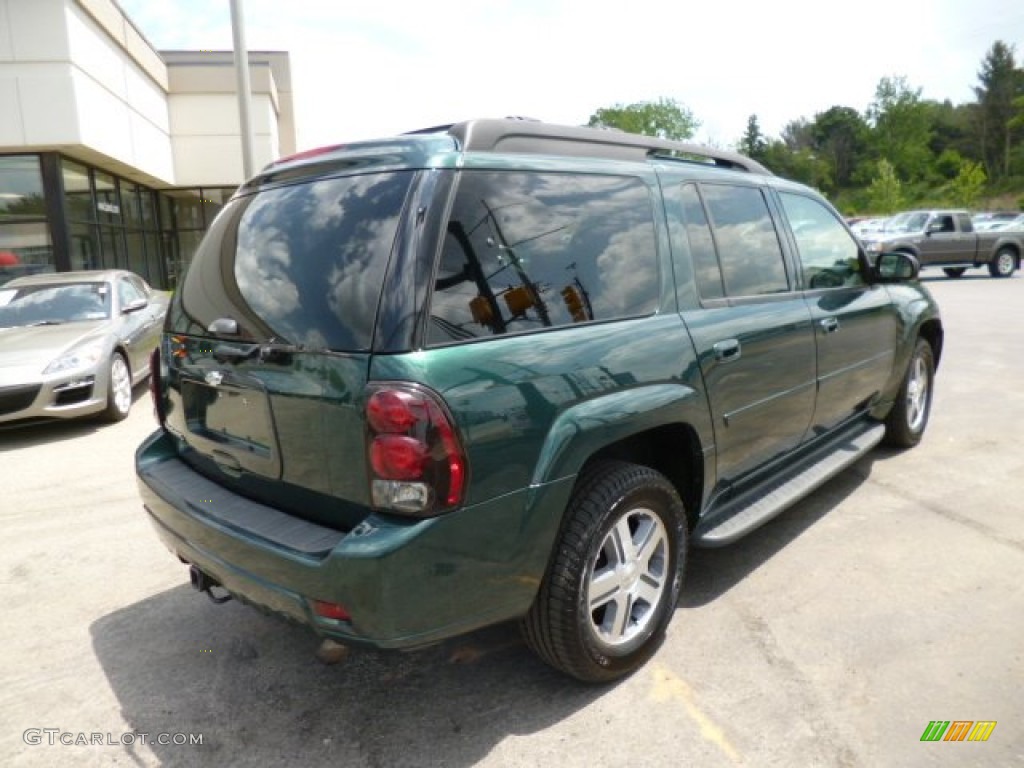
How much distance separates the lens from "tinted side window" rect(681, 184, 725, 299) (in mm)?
3167

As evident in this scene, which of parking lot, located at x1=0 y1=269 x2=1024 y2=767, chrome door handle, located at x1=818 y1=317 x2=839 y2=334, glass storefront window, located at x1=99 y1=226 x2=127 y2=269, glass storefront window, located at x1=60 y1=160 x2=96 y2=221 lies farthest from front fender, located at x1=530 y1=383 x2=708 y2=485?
glass storefront window, located at x1=99 y1=226 x2=127 y2=269

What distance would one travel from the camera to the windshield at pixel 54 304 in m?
7.66

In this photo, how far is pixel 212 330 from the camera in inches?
107

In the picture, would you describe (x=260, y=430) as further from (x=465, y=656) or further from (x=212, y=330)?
(x=465, y=656)

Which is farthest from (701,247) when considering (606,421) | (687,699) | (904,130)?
(904,130)

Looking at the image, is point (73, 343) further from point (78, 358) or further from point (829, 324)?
point (829, 324)

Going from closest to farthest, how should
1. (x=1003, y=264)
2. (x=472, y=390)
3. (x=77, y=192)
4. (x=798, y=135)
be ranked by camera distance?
(x=472, y=390), (x=77, y=192), (x=1003, y=264), (x=798, y=135)

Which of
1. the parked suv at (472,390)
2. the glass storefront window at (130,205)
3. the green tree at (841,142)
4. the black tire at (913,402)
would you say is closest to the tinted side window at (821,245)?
the parked suv at (472,390)

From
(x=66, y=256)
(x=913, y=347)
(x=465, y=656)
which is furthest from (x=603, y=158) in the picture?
(x=66, y=256)

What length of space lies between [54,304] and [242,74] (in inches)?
224

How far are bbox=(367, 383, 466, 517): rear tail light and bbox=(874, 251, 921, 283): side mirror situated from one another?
3.59m

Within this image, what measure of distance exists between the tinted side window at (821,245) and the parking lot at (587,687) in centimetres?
135

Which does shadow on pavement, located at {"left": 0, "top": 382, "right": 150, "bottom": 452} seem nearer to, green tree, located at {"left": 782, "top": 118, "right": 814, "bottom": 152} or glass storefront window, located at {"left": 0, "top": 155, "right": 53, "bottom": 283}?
glass storefront window, located at {"left": 0, "top": 155, "right": 53, "bottom": 283}

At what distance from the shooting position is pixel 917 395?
17.8 feet
